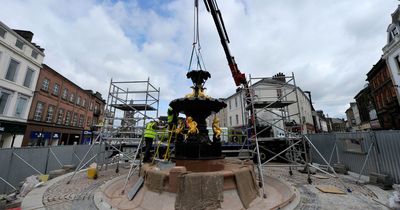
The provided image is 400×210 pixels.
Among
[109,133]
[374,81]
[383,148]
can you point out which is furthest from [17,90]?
[374,81]

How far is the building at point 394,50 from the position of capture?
18859mm

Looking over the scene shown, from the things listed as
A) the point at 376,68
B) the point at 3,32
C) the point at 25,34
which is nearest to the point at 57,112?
the point at 25,34

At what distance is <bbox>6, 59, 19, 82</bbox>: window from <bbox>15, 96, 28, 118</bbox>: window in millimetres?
2365

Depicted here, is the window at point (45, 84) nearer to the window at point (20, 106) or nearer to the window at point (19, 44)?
the window at point (20, 106)

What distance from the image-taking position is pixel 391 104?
72.6 feet

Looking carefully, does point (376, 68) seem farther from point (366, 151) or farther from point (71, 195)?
point (71, 195)

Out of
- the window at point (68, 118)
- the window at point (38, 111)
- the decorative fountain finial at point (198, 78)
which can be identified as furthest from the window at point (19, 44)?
the decorative fountain finial at point (198, 78)

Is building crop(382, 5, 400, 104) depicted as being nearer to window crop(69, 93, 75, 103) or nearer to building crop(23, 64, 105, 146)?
building crop(23, 64, 105, 146)

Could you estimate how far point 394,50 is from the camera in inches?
758

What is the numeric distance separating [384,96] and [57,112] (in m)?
47.4

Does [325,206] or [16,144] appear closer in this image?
[325,206]

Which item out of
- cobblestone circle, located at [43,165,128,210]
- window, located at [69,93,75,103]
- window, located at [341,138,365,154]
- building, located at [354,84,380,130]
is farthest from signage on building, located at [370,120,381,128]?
window, located at [69,93,75,103]

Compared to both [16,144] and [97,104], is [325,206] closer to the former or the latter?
[16,144]

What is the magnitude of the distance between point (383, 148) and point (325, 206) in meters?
5.75
